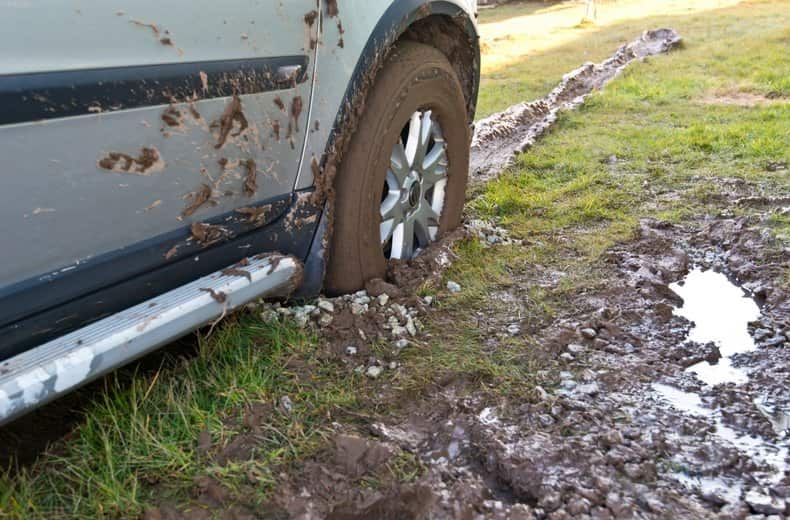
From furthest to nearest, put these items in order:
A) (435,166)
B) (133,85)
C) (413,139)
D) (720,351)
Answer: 1. (435,166)
2. (413,139)
3. (720,351)
4. (133,85)

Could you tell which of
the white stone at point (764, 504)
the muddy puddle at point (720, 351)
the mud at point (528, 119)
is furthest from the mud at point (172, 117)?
the mud at point (528, 119)

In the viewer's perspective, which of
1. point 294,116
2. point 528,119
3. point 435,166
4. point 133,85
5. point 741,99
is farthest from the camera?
point 741,99

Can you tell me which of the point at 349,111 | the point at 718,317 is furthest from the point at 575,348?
the point at 349,111

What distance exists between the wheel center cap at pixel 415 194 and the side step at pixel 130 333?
2.54 ft

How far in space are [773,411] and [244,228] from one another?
1791 millimetres

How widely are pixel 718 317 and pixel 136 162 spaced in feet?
7.54

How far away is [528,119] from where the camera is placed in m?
6.23

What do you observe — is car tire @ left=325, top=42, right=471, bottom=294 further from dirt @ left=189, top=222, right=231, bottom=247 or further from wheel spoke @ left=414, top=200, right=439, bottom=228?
dirt @ left=189, top=222, right=231, bottom=247

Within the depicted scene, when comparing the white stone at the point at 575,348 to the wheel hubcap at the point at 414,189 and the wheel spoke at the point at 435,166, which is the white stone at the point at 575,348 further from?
the wheel spoke at the point at 435,166

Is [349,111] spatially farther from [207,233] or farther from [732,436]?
[732,436]

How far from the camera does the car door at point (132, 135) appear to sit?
161 cm

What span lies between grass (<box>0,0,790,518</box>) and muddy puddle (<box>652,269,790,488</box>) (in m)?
0.43

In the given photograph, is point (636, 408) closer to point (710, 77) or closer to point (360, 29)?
point (360, 29)

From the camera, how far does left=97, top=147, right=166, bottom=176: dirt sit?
5.87 feet
